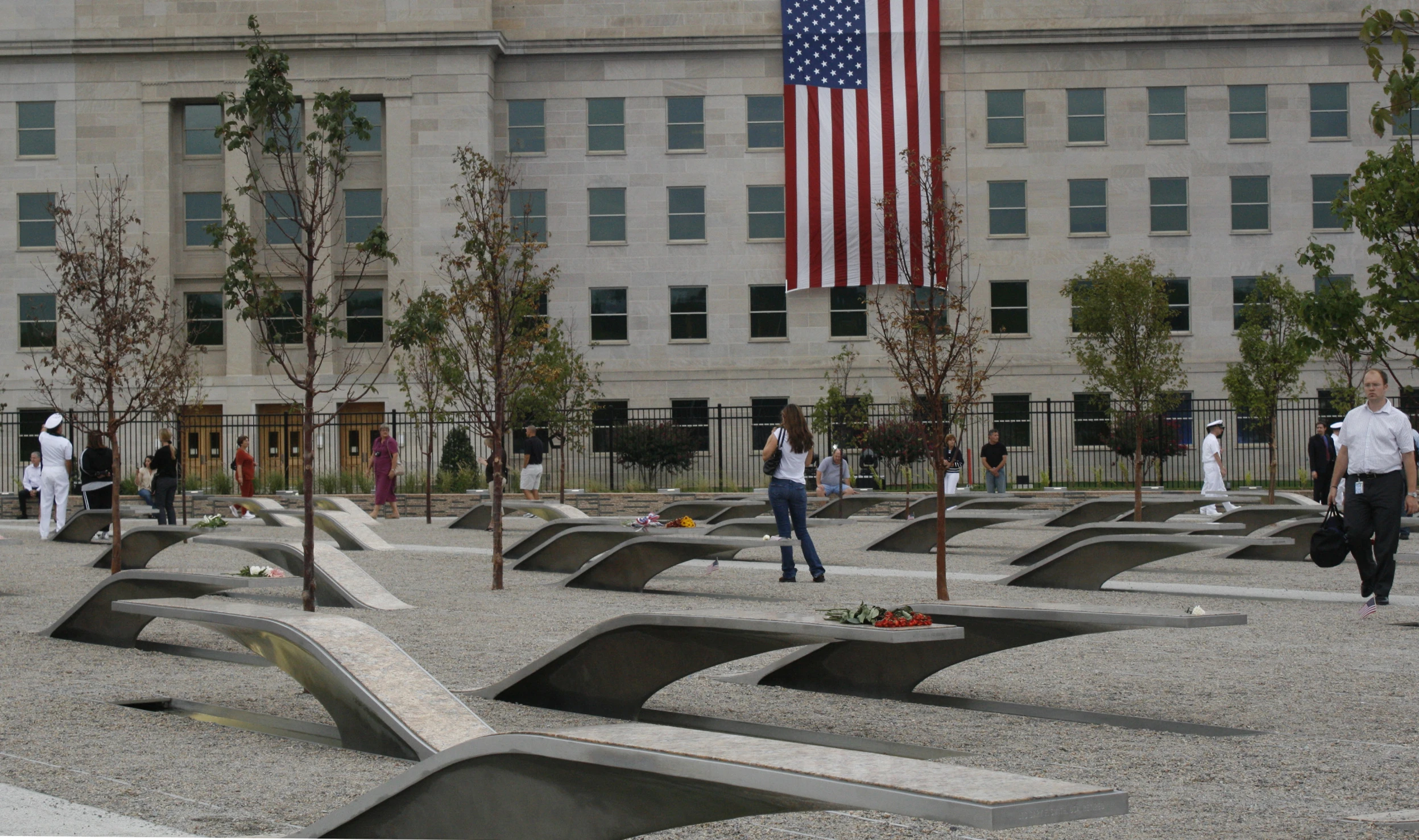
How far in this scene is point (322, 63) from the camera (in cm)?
4400

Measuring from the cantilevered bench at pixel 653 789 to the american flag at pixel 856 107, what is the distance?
38.0 m

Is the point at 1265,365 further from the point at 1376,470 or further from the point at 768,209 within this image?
the point at 1376,470

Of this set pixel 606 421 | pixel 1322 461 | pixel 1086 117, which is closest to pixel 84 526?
pixel 1322 461

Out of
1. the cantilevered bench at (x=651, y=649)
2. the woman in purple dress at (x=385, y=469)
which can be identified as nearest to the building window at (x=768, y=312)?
the woman in purple dress at (x=385, y=469)

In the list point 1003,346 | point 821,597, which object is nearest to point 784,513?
point 821,597

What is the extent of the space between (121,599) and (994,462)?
838 inches

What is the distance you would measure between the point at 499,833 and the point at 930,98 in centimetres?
4065

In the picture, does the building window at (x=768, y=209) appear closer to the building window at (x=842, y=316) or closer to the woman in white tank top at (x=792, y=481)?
the building window at (x=842, y=316)

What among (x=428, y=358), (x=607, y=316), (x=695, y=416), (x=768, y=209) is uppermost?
(x=768, y=209)

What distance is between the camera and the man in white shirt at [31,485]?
26.6 metres

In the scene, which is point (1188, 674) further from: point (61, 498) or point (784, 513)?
point (61, 498)

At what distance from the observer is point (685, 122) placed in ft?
148

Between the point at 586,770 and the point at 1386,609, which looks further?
the point at 1386,609

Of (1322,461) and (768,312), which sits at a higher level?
(768,312)
